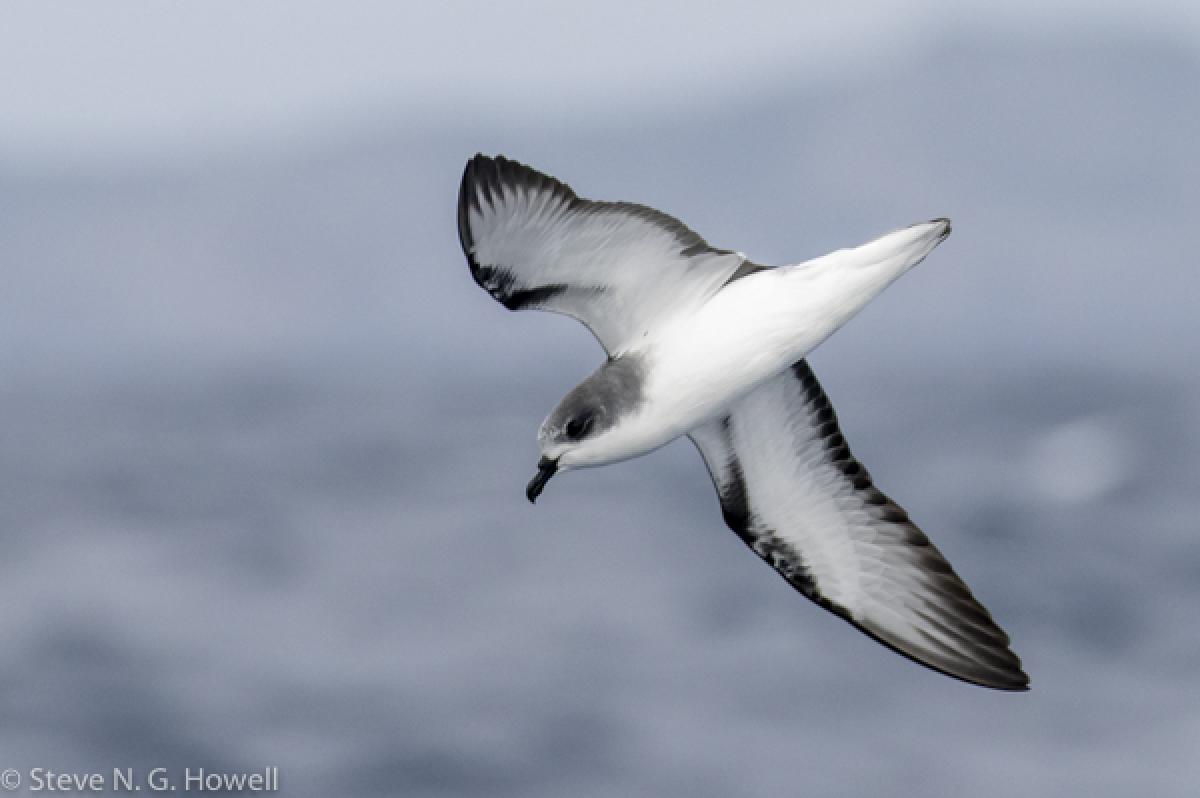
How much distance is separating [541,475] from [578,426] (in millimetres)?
507

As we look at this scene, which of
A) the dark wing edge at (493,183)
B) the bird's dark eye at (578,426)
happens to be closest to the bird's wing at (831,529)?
the bird's dark eye at (578,426)

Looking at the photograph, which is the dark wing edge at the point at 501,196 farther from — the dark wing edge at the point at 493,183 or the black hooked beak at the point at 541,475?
the black hooked beak at the point at 541,475

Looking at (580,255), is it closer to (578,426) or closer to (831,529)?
(578,426)

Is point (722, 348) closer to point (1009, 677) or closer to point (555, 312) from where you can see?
point (555, 312)

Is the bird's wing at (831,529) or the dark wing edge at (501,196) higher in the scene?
the dark wing edge at (501,196)

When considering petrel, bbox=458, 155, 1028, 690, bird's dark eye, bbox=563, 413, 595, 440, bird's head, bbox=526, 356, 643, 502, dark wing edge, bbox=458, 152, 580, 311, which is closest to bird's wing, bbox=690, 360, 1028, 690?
petrel, bbox=458, 155, 1028, 690

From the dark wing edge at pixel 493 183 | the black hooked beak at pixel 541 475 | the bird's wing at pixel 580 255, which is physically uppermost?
the dark wing edge at pixel 493 183

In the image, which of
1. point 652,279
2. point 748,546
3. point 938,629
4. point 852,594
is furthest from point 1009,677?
point 652,279

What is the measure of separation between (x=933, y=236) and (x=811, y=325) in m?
1.06

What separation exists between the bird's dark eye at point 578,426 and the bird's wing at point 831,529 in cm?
179

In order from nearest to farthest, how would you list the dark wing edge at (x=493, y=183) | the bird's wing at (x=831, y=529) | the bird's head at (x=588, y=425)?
1. the dark wing edge at (x=493, y=183)
2. the bird's head at (x=588, y=425)
3. the bird's wing at (x=831, y=529)

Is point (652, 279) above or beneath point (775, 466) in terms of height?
above

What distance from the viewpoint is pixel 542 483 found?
10891mm

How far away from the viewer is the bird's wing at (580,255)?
35.0 feet
